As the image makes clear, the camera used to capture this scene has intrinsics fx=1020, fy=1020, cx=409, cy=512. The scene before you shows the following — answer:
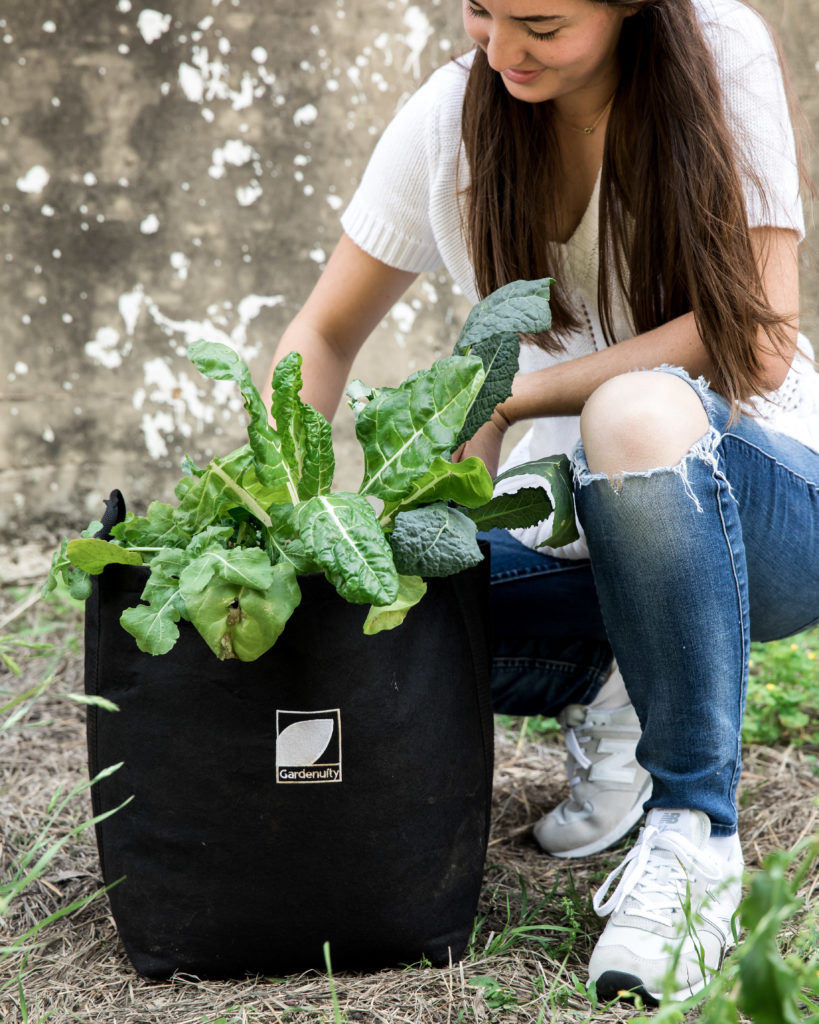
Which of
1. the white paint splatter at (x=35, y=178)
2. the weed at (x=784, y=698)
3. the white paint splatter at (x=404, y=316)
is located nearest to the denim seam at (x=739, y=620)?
the weed at (x=784, y=698)

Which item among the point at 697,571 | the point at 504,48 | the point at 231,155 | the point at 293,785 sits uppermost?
the point at 231,155

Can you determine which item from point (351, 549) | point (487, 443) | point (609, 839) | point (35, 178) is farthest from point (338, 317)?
point (35, 178)

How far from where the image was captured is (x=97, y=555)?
0.94 meters

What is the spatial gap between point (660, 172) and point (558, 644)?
0.67 m

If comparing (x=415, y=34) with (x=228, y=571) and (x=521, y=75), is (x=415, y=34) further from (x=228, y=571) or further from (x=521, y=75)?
(x=228, y=571)

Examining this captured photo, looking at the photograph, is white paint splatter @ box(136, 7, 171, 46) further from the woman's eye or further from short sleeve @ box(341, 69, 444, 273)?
the woman's eye

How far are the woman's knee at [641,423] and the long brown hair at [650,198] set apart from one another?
0.38 ft


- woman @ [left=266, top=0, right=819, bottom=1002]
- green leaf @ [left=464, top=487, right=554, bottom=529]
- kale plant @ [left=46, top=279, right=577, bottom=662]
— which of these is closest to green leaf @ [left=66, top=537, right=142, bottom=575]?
kale plant @ [left=46, top=279, right=577, bottom=662]

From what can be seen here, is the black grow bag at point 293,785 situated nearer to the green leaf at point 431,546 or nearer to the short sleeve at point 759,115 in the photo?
the green leaf at point 431,546

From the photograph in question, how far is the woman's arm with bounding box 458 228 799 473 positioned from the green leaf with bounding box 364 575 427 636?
27cm

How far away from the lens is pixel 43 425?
2582 mm

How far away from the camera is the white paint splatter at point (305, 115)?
2.51 m

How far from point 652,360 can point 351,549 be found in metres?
0.52

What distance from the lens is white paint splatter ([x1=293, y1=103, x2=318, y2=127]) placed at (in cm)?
251
